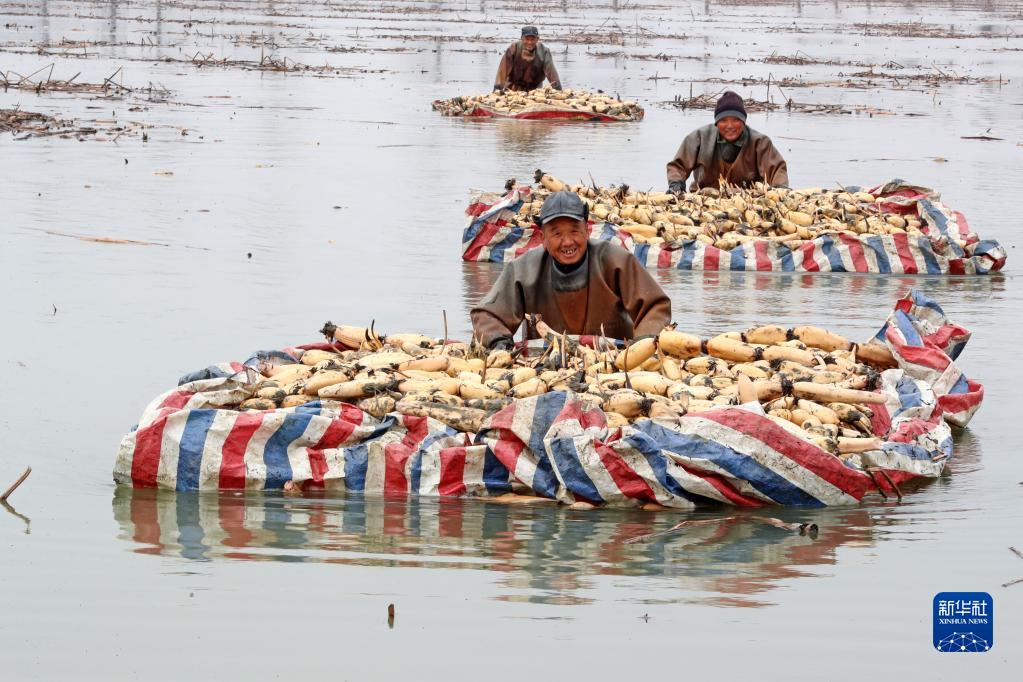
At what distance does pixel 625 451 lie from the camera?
642 centimetres

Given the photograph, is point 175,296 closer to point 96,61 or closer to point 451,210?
point 451,210

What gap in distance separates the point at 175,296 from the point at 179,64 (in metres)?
19.9

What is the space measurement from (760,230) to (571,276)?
4600 millimetres

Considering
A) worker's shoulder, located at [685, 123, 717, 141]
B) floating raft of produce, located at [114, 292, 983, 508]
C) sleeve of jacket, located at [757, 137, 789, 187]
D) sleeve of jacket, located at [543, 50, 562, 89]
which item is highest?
sleeve of jacket, located at [543, 50, 562, 89]

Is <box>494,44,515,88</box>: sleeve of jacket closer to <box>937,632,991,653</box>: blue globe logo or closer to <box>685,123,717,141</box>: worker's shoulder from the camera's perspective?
<box>685,123,717,141</box>: worker's shoulder

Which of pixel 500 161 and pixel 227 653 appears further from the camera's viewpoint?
pixel 500 161

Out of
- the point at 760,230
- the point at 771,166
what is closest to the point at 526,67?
the point at 771,166

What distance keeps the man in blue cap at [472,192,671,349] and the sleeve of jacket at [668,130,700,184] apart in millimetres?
5025

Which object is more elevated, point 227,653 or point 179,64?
point 179,64

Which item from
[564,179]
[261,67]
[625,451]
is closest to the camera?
[625,451]

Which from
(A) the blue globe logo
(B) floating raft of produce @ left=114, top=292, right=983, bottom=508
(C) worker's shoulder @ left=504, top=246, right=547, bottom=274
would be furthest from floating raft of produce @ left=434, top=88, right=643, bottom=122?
(A) the blue globe logo

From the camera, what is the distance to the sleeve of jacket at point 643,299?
7.78 m

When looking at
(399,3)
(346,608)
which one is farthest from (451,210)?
(399,3)

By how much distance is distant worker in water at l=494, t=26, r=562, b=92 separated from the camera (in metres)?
21.6
